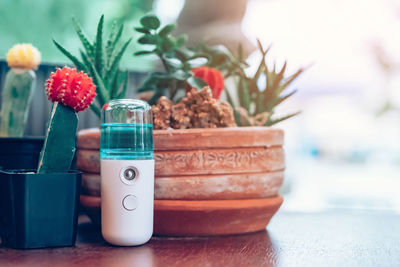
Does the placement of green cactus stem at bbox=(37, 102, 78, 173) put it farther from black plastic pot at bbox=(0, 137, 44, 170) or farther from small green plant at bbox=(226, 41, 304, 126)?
small green plant at bbox=(226, 41, 304, 126)

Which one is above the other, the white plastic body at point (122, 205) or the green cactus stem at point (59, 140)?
the green cactus stem at point (59, 140)

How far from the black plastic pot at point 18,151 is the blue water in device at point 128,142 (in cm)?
19

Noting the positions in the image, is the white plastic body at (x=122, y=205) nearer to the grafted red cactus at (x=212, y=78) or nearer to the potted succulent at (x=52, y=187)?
the potted succulent at (x=52, y=187)

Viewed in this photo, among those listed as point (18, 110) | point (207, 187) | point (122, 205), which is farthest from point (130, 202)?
point (18, 110)

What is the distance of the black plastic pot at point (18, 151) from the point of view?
2.08ft

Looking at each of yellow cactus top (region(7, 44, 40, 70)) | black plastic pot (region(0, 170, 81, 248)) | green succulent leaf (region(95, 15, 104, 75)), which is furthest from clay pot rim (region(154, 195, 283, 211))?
yellow cactus top (region(7, 44, 40, 70))

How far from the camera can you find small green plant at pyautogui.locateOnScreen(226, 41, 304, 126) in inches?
26.4

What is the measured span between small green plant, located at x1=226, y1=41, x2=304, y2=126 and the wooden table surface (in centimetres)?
19

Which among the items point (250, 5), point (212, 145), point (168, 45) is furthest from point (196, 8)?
point (212, 145)

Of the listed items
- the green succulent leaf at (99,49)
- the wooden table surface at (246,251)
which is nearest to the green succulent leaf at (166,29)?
the green succulent leaf at (99,49)

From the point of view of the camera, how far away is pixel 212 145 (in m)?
0.54

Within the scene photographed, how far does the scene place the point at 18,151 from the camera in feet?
2.09

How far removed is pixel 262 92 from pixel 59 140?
37 cm

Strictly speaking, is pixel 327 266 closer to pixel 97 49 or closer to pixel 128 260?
pixel 128 260
